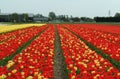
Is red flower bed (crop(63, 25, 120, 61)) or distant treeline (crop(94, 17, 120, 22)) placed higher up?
red flower bed (crop(63, 25, 120, 61))

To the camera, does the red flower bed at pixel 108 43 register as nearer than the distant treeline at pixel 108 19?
Yes

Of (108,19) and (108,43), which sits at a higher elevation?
(108,43)

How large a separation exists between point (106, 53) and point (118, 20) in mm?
103103

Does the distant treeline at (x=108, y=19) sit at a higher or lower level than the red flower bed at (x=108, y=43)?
lower

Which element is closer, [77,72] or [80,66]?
[77,72]

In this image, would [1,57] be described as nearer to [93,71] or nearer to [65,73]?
[65,73]

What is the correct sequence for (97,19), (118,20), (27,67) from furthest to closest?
1. (97,19)
2. (118,20)
3. (27,67)

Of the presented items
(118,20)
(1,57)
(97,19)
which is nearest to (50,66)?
(1,57)

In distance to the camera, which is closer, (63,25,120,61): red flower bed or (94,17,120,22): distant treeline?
(63,25,120,61): red flower bed

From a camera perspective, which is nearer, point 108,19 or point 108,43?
point 108,43

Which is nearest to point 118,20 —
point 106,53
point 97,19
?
point 97,19

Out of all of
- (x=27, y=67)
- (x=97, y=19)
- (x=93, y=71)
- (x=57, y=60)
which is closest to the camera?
(x=93, y=71)

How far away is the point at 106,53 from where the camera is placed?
44.5ft

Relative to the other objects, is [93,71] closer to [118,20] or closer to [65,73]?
[65,73]
